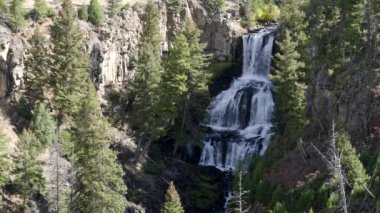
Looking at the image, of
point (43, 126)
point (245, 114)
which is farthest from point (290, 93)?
point (43, 126)

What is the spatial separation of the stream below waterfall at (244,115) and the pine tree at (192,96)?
245 centimetres

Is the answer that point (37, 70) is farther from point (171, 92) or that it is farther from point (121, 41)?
point (121, 41)

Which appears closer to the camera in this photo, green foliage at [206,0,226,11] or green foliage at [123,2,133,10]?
green foliage at [123,2,133,10]

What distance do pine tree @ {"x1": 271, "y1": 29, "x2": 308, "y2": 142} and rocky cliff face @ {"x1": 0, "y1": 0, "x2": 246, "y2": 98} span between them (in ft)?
64.5

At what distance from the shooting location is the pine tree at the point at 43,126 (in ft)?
155

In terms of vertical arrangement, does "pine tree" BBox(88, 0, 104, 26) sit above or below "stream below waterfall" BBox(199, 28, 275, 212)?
Result: above

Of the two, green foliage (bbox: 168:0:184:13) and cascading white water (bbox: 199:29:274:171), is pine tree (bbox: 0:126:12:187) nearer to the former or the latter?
cascading white water (bbox: 199:29:274:171)

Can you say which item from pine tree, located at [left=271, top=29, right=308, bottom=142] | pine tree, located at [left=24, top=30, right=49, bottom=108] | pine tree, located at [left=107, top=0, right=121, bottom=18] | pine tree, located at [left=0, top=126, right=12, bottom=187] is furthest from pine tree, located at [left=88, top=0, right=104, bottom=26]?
pine tree, located at [left=271, top=29, right=308, bottom=142]

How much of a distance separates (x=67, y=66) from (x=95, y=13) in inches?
444


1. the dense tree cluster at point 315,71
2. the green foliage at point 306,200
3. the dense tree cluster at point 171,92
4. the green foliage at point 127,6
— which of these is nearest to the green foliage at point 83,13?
the green foliage at point 127,6

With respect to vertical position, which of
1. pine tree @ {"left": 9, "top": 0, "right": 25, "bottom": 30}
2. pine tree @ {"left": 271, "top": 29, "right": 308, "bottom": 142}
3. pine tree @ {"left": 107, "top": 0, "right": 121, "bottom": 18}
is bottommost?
pine tree @ {"left": 271, "top": 29, "right": 308, "bottom": 142}

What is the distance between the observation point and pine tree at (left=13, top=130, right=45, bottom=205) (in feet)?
137

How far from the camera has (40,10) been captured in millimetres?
55156

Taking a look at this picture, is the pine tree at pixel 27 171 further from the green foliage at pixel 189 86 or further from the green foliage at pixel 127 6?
the green foliage at pixel 127 6
